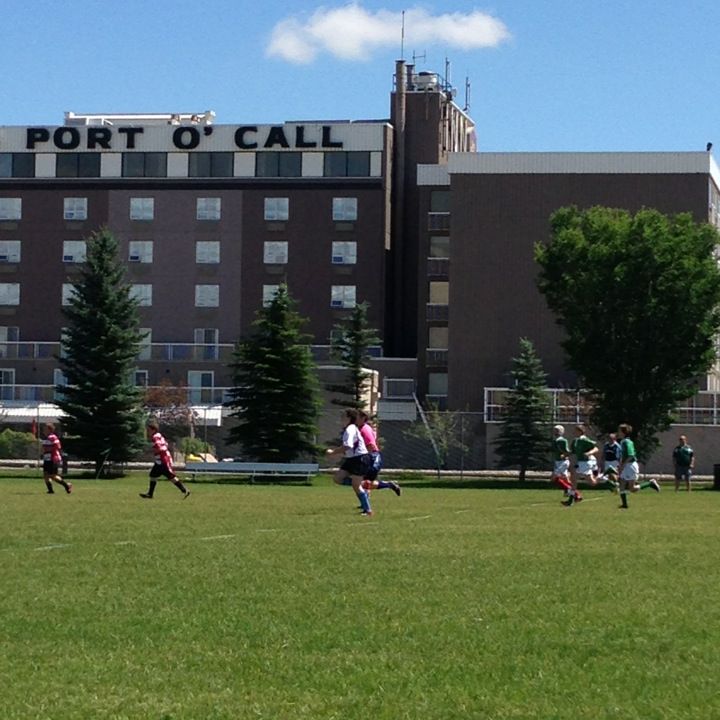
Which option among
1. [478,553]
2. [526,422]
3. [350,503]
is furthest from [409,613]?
[526,422]

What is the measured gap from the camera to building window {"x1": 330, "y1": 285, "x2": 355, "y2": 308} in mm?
98062

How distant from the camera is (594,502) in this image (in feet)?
124

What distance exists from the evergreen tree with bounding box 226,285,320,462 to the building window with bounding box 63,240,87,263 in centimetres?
3779

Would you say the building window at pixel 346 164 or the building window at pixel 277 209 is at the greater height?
the building window at pixel 346 164

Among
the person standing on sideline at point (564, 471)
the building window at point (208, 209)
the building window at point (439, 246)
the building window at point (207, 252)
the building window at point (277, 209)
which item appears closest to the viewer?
the person standing on sideline at point (564, 471)

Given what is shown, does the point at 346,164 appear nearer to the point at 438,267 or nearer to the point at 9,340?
the point at 438,267

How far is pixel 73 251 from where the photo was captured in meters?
101

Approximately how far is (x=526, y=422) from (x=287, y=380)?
47.2 feet

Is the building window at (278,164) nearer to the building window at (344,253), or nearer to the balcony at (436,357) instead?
the building window at (344,253)

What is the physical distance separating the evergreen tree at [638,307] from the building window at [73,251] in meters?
46.8

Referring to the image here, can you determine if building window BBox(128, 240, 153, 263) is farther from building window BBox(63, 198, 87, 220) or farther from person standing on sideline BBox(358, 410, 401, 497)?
person standing on sideline BBox(358, 410, 401, 497)

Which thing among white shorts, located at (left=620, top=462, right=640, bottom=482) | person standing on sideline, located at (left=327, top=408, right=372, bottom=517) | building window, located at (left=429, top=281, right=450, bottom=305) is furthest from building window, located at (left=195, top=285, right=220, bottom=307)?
person standing on sideline, located at (left=327, top=408, right=372, bottom=517)

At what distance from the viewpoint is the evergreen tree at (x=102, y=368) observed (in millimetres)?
64000

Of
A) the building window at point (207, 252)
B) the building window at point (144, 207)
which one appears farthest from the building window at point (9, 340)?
the building window at point (207, 252)
